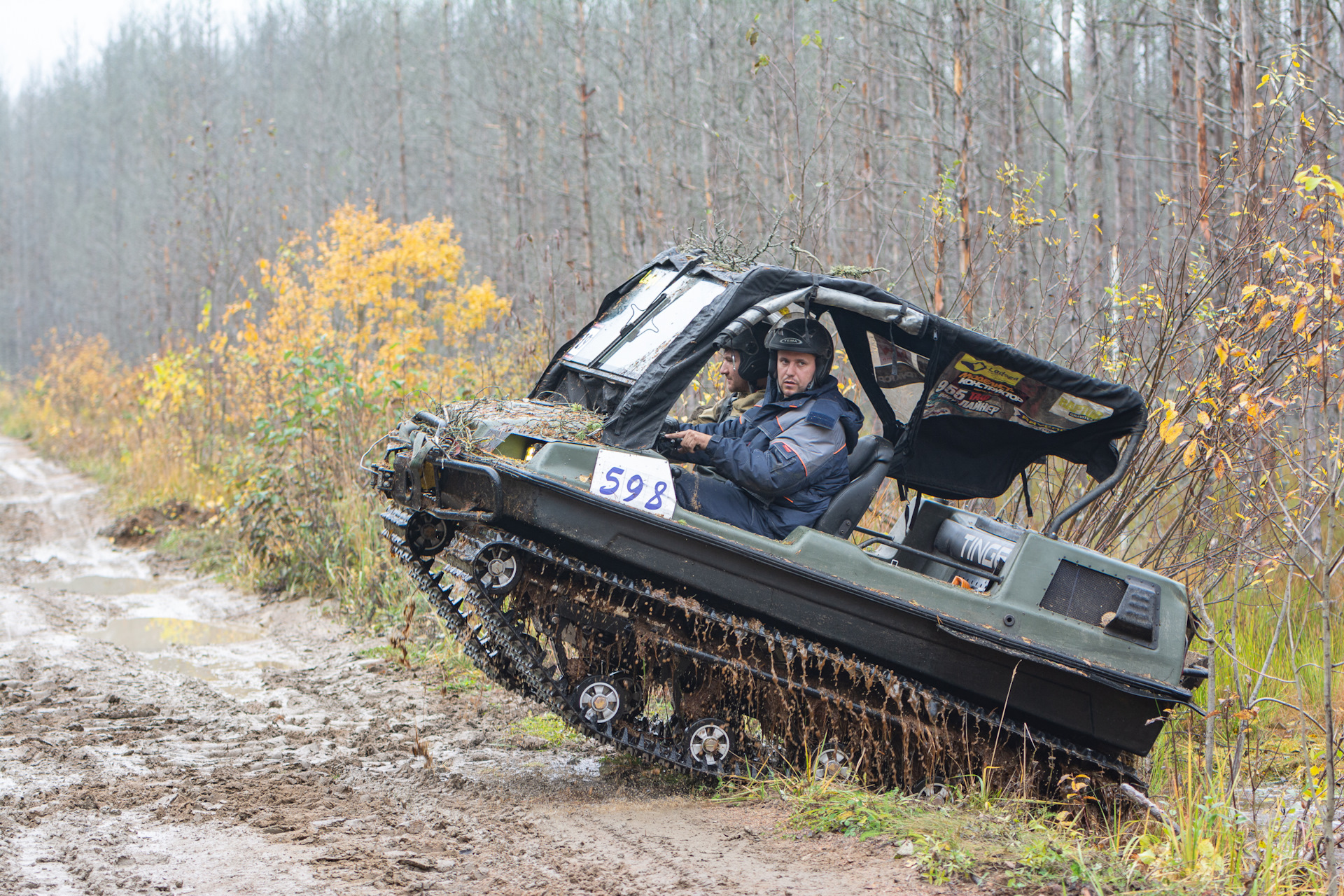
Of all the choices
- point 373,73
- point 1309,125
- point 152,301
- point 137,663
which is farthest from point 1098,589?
point 152,301

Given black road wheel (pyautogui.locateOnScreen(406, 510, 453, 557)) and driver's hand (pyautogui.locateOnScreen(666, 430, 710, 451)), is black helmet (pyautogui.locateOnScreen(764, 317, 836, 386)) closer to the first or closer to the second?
driver's hand (pyautogui.locateOnScreen(666, 430, 710, 451))

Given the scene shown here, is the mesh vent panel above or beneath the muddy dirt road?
above

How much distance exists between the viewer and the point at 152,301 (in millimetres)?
31906

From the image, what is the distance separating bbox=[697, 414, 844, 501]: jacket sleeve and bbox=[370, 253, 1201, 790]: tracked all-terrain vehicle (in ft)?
0.78

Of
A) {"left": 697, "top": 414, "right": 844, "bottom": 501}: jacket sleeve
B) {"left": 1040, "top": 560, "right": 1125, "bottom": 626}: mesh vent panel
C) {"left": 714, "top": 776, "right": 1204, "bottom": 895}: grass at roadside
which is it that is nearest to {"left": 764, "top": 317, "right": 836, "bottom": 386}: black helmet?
{"left": 697, "top": 414, "right": 844, "bottom": 501}: jacket sleeve

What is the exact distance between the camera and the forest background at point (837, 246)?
5.33 m

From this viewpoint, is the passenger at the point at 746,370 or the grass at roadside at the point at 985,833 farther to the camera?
the passenger at the point at 746,370

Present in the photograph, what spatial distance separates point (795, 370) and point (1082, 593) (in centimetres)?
147

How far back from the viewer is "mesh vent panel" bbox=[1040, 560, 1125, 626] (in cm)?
446

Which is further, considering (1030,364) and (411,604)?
(411,604)

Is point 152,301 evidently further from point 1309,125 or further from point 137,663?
point 1309,125

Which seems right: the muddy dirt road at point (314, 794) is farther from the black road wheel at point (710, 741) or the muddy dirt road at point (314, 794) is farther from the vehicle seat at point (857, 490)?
the vehicle seat at point (857, 490)

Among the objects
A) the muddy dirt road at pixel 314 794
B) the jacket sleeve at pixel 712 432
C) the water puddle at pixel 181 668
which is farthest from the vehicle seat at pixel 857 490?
the water puddle at pixel 181 668

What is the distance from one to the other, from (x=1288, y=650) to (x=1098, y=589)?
9.13 feet
